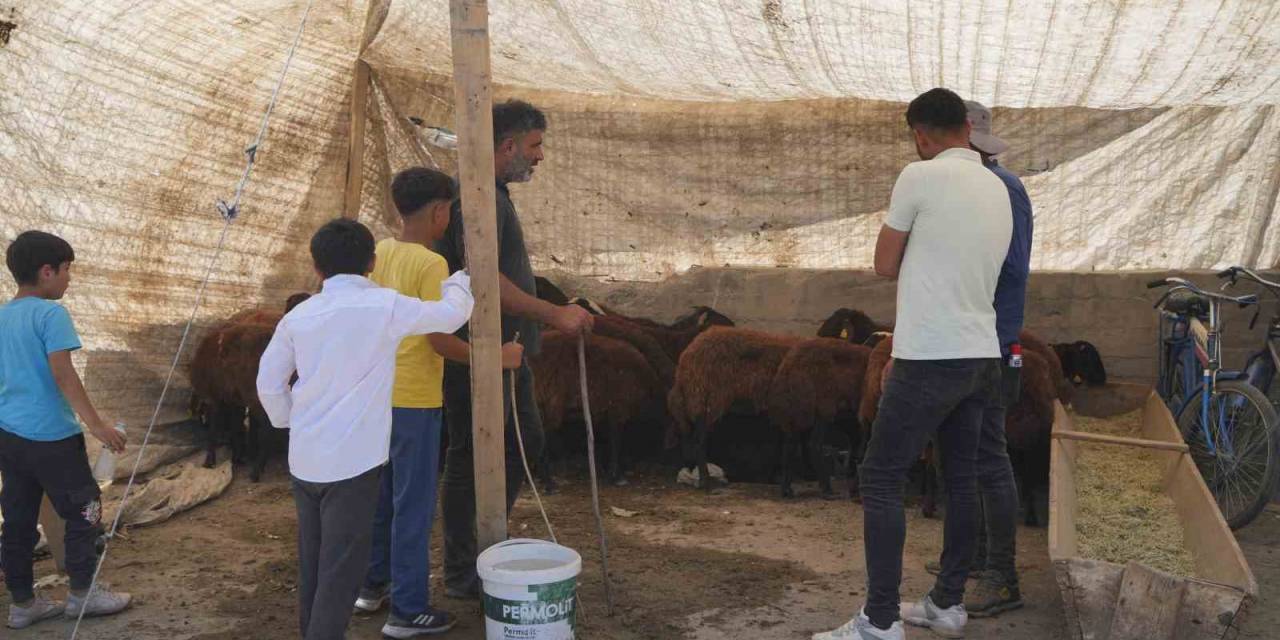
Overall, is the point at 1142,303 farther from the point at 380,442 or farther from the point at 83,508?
the point at 83,508

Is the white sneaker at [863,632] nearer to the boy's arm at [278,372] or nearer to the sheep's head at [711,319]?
the boy's arm at [278,372]

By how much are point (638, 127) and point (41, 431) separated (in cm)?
508

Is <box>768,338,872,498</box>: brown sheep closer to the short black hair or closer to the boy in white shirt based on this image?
the short black hair

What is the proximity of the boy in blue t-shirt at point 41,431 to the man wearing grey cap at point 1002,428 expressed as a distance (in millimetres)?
3443

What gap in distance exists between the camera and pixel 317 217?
335 inches

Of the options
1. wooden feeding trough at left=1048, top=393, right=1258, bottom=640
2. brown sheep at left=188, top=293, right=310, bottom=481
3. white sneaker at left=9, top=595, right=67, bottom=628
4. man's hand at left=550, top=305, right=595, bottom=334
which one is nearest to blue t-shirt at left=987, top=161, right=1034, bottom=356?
wooden feeding trough at left=1048, top=393, right=1258, bottom=640

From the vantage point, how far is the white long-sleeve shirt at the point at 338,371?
11.2 feet

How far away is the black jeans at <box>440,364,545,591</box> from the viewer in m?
4.36

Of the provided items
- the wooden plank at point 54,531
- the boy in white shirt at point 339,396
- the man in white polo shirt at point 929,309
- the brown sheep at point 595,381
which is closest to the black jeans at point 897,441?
the man in white polo shirt at point 929,309

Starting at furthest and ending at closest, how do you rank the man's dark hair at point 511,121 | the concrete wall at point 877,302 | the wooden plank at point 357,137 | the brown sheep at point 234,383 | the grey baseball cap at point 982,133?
the wooden plank at point 357,137 → the concrete wall at point 877,302 → the brown sheep at point 234,383 → the grey baseball cap at point 982,133 → the man's dark hair at point 511,121

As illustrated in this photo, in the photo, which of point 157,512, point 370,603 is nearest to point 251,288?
point 157,512

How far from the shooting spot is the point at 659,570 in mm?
5180

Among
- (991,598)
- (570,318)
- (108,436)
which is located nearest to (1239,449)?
(991,598)

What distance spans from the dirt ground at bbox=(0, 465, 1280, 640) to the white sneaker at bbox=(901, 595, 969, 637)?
8cm
